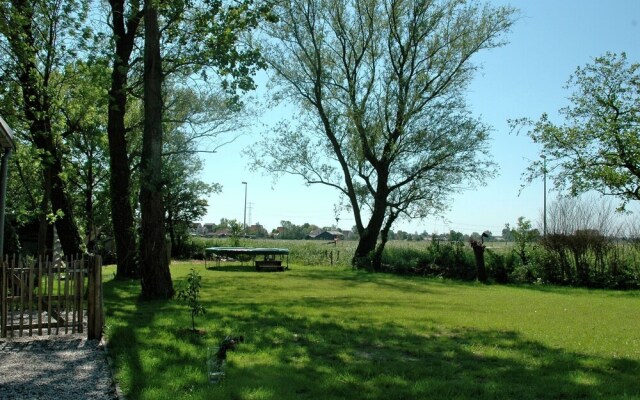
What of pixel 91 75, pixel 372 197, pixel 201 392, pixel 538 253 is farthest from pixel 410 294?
pixel 372 197

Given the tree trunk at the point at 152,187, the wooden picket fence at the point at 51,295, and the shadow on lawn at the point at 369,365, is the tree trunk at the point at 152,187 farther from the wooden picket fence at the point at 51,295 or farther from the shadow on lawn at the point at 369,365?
the wooden picket fence at the point at 51,295

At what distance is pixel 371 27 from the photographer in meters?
33.4

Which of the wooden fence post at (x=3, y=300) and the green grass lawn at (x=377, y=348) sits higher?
the wooden fence post at (x=3, y=300)

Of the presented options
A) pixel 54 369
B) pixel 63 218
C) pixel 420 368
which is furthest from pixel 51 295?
pixel 63 218

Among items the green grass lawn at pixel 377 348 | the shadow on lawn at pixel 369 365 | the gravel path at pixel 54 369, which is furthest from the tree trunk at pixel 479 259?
the gravel path at pixel 54 369

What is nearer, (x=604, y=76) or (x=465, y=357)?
(x=465, y=357)

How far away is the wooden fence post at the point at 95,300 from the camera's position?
9.23 meters

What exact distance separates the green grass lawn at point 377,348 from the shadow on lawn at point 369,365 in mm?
18

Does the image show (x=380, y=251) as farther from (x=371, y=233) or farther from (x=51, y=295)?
(x=51, y=295)

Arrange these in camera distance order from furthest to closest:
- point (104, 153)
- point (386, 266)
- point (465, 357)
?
point (386, 266)
point (104, 153)
point (465, 357)

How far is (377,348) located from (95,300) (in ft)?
15.0

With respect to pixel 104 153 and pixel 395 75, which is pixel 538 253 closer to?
pixel 395 75

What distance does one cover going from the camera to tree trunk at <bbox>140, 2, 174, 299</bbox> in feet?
48.1

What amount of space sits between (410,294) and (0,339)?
41.7 ft
